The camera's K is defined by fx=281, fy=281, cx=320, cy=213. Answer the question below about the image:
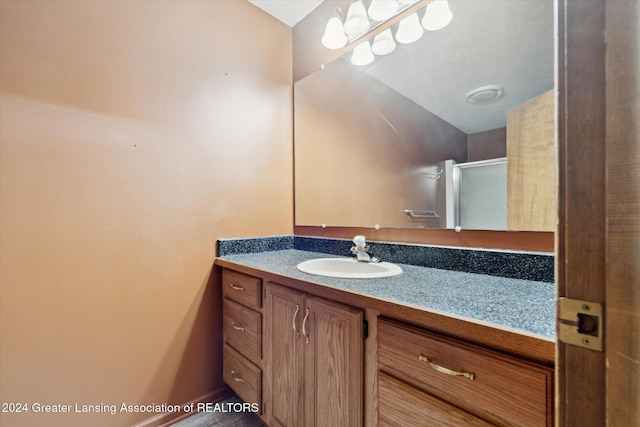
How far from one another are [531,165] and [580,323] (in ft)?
2.96

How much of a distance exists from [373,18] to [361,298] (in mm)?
1436

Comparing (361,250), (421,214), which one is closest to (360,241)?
(361,250)

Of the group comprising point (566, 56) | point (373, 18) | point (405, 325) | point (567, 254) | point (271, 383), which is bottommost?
point (271, 383)

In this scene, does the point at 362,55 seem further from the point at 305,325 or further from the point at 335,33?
the point at 305,325

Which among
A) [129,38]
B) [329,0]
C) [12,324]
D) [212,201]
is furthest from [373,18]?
[12,324]

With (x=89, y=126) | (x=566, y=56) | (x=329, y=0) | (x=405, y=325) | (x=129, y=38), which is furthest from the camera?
(x=329, y=0)

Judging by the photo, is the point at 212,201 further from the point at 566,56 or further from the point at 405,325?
the point at 566,56

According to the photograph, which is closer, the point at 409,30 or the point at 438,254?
the point at 438,254

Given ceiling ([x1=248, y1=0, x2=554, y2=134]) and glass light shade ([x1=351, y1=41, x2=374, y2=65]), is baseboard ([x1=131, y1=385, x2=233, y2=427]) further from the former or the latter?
glass light shade ([x1=351, y1=41, x2=374, y2=65])

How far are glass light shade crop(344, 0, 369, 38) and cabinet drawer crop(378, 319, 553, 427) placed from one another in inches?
59.8

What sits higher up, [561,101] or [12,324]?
[561,101]

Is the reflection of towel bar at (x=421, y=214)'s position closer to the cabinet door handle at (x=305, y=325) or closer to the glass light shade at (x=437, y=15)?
the cabinet door handle at (x=305, y=325)

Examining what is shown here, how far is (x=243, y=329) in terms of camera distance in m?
1.36

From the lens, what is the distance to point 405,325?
0.75 metres
